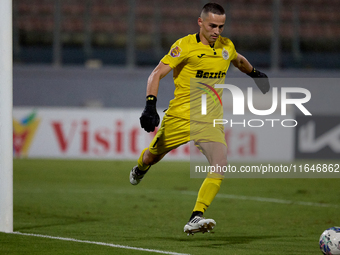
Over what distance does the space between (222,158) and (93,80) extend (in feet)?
45.7

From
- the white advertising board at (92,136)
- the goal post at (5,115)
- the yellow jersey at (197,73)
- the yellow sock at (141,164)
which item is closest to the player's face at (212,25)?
the yellow jersey at (197,73)

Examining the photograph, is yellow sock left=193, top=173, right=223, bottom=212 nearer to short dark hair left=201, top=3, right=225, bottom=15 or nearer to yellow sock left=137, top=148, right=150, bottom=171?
yellow sock left=137, top=148, right=150, bottom=171

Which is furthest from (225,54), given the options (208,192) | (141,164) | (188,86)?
(141,164)

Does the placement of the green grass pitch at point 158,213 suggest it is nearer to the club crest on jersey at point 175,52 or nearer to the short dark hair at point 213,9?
the club crest on jersey at point 175,52

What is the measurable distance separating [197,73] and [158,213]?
106 inches

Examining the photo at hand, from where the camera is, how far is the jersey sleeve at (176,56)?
5.22 metres

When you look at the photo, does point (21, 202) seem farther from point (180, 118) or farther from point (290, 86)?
point (290, 86)

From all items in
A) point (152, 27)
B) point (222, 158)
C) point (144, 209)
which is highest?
point (152, 27)

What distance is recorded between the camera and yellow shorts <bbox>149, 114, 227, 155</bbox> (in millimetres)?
5379

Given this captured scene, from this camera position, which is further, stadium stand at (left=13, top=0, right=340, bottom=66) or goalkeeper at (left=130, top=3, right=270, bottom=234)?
stadium stand at (left=13, top=0, right=340, bottom=66)

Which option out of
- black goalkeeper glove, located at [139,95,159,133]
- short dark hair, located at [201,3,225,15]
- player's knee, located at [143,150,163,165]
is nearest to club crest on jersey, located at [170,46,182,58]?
short dark hair, located at [201,3,225,15]

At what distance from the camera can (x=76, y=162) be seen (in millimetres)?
15273

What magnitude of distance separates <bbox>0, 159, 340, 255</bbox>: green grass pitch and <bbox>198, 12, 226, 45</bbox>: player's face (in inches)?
77.3

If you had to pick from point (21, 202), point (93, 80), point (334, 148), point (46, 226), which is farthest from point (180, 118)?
point (93, 80)
